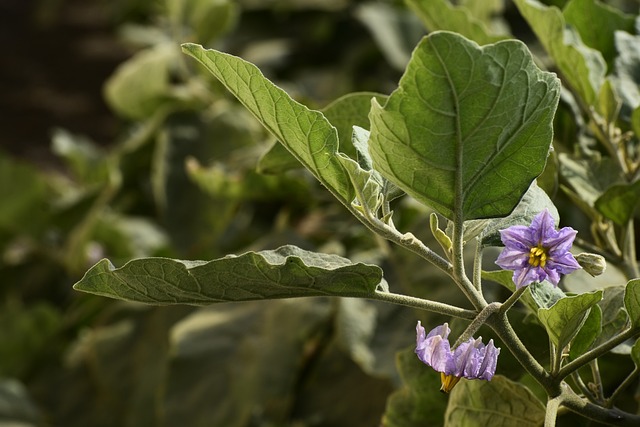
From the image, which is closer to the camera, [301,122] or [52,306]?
[301,122]

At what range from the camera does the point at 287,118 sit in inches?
13.8

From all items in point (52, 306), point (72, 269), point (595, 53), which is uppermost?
point (595, 53)

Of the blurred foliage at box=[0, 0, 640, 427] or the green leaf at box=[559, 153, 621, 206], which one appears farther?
the blurred foliage at box=[0, 0, 640, 427]

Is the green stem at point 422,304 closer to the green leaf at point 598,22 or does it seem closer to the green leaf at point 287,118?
the green leaf at point 287,118

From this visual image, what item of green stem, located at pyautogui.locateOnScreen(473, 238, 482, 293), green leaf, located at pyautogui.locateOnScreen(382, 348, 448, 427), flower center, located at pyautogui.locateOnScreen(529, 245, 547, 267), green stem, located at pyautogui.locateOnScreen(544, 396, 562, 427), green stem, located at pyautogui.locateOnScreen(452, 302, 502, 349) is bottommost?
green leaf, located at pyautogui.locateOnScreen(382, 348, 448, 427)

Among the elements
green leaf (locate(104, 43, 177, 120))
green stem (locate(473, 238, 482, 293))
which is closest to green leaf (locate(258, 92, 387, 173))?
green stem (locate(473, 238, 482, 293))

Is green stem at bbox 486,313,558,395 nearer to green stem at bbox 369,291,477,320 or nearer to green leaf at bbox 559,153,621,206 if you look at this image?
green stem at bbox 369,291,477,320

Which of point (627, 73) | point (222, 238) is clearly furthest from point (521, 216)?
point (222, 238)

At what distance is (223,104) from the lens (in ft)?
3.25

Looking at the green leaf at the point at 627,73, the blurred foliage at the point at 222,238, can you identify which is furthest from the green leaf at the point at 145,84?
the green leaf at the point at 627,73

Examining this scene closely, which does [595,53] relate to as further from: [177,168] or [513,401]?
[177,168]

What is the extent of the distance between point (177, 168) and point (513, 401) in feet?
1.87

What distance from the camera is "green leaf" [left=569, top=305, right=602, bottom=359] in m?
0.37

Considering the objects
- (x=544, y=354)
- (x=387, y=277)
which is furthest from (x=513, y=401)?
(x=387, y=277)
